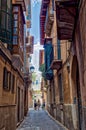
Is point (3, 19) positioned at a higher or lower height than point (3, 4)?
lower

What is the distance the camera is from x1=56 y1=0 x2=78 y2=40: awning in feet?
23.6

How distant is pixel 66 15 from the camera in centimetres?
770

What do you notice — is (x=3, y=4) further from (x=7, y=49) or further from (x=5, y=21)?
(x=7, y=49)

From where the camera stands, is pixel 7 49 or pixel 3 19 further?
pixel 7 49

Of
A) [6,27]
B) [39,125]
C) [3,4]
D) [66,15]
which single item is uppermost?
[3,4]

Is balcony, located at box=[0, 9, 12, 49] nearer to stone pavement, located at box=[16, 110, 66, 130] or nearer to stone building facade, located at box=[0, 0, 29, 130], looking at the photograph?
stone building facade, located at box=[0, 0, 29, 130]

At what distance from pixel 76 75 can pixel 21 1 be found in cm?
541

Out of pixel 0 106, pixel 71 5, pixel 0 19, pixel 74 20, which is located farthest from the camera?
pixel 0 19

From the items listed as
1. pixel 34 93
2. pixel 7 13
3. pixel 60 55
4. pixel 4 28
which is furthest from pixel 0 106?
pixel 34 93

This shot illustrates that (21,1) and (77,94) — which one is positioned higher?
(21,1)

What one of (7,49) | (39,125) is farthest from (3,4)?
(39,125)

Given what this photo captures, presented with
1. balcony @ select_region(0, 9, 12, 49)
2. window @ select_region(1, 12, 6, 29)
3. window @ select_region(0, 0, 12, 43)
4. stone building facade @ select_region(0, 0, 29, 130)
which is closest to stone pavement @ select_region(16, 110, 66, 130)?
stone building facade @ select_region(0, 0, 29, 130)

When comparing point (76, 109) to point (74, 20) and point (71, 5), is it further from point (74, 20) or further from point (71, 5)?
point (71, 5)

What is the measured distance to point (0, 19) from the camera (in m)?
10.1
